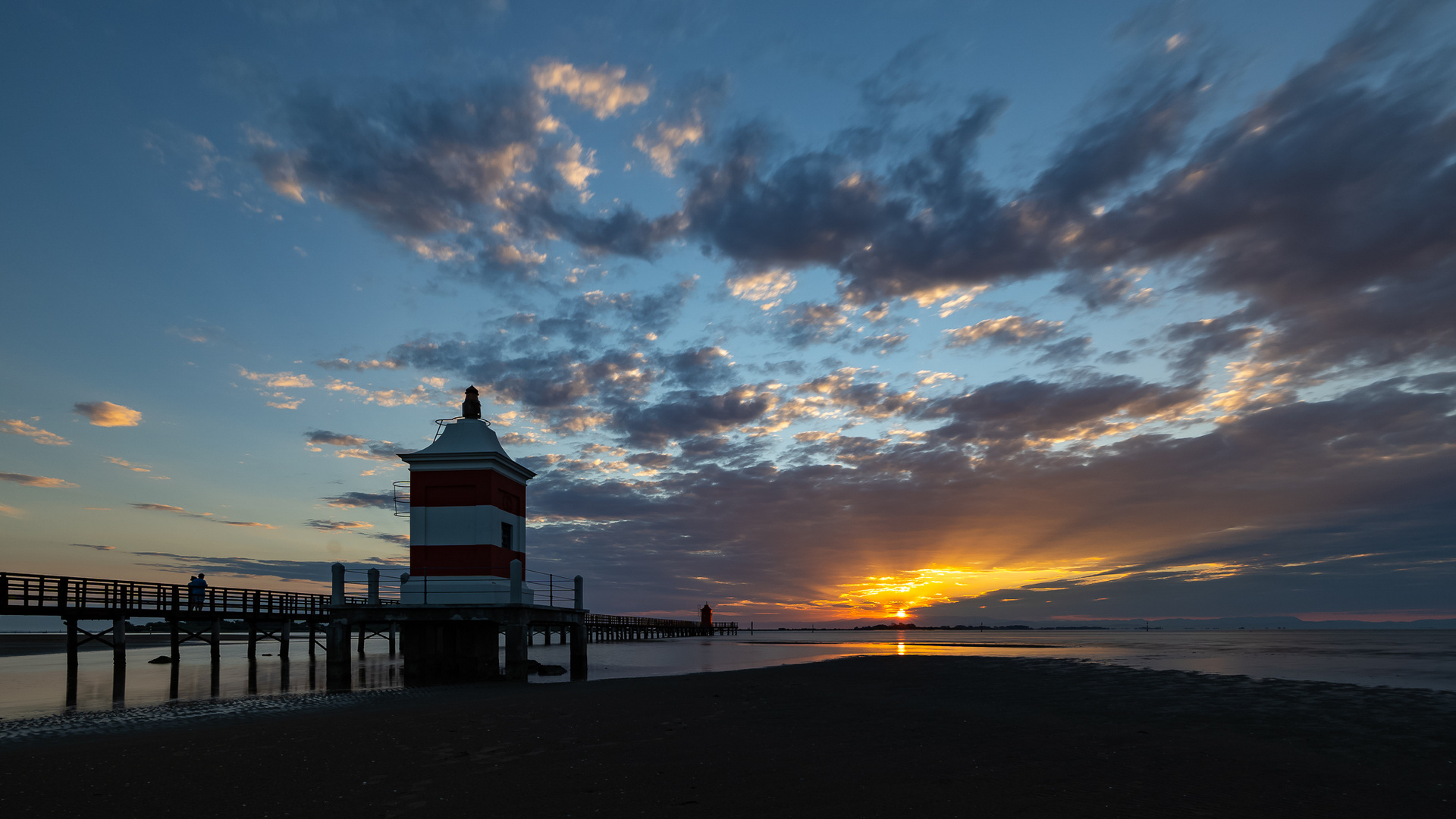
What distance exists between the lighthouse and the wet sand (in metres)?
5.46

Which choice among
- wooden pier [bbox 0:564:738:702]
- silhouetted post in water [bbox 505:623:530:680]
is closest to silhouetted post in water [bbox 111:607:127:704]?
wooden pier [bbox 0:564:738:702]

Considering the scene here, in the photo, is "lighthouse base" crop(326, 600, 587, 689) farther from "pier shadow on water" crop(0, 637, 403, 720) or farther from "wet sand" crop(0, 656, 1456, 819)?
"wet sand" crop(0, 656, 1456, 819)

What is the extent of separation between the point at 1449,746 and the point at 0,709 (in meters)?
28.2

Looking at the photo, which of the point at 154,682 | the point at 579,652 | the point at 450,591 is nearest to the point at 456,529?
the point at 450,591

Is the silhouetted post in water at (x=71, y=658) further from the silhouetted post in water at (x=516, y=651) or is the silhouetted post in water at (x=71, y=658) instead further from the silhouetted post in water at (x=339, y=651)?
the silhouetted post in water at (x=516, y=651)

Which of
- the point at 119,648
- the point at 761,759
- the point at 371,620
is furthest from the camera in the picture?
the point at 119,648

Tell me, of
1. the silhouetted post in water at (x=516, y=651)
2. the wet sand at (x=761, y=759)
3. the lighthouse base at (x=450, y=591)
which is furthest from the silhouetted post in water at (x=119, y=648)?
the wet sand at (x=761, y=759)

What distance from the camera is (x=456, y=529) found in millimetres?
22016

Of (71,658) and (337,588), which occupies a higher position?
(337,588)

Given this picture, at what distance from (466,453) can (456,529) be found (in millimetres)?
2193

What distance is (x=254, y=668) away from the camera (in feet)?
112

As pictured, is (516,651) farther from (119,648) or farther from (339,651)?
(119,648)

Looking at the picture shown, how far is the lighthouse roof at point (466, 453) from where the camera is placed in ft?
72.7

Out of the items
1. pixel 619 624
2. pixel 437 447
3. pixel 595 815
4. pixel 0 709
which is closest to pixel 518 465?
pixel 437 447
